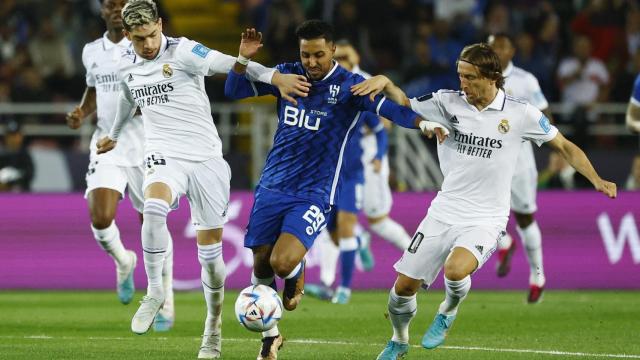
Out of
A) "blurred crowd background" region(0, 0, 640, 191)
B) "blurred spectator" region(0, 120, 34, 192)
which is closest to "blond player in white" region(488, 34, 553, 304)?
"blurred crowd background" region(0, 0, 640, 191)

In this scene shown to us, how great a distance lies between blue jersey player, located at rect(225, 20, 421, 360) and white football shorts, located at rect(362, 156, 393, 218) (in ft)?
18.6

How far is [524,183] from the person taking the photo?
46.7 ft

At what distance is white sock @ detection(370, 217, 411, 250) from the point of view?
15758 millimetres

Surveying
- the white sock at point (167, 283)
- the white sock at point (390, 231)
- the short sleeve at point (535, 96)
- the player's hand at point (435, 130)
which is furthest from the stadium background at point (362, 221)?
the short sleeve at point (535, 96)

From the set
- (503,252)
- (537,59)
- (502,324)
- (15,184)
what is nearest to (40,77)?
(15,184)

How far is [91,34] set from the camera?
901 inches

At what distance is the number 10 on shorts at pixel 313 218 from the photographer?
964 cm

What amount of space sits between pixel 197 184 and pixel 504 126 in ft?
7.75

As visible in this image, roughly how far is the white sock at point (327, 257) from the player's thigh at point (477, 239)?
5809 mm

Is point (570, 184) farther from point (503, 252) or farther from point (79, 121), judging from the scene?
point (79, 121)

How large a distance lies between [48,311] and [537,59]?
10.2m

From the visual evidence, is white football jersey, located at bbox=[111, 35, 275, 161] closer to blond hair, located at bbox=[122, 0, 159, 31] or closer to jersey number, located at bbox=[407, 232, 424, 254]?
blond hair, located at bbox=[122, 0, 159, 31]

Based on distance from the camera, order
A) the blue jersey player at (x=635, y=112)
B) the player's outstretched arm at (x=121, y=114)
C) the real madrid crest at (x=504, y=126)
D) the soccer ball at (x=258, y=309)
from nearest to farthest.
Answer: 1. the soccer ball at (x=258, y=309)
2. the real madrid crest at (x=504, y=126)
3. the player's outstretched arm at (x=121, y=114)
4. the blue jersey player at (x=635, y=112)

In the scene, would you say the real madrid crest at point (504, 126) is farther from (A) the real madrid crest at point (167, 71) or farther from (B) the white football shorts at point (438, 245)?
(A) the real madrid crest at point (167, 71)
